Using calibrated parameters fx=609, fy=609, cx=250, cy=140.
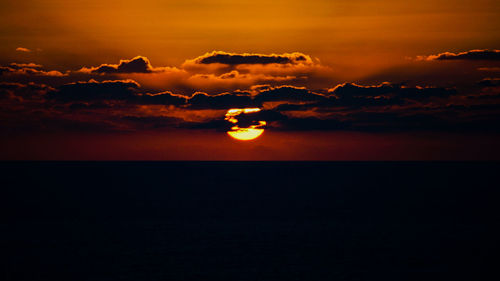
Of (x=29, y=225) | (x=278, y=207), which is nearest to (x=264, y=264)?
(x=29, y=225)

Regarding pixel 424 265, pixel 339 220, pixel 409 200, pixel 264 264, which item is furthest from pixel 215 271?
pixel 409 200

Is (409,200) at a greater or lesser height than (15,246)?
greater

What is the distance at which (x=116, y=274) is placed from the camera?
38312mm

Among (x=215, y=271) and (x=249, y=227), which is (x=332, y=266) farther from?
(x=249, y=227)

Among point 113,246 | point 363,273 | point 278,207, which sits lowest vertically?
point 363,273

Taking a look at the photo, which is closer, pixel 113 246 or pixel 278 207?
pixel 113 246

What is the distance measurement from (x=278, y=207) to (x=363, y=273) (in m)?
41.9

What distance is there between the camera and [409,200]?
98812 mm

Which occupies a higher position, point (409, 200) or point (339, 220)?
point (409, 200)

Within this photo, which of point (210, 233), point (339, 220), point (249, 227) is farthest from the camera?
point (339, 220)

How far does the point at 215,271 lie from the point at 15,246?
18634 millimetres

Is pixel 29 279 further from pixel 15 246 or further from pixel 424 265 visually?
pixel 424 265

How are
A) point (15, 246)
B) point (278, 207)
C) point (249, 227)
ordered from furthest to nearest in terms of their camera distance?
point (278, 207) < point (249, 227) < point (15, 246)

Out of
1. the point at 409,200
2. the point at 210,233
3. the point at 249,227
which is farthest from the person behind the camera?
the point at 409,200
